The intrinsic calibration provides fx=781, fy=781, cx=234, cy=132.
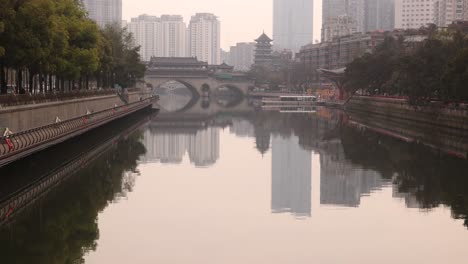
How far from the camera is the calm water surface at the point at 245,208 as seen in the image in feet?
57.9

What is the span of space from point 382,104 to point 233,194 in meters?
47.4

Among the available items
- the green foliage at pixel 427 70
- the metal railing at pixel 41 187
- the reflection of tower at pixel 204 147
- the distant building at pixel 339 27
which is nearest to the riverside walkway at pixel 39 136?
the metal railing at pixel 41 187

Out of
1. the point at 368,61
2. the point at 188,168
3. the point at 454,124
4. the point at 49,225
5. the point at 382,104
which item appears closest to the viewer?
the point at 49,225

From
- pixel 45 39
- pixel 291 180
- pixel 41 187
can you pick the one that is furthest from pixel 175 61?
pixel 41 187

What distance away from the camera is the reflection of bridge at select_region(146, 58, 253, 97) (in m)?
139

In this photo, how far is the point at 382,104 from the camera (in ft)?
233

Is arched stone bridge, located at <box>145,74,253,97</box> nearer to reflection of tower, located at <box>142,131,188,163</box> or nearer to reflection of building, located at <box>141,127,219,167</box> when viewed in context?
reflection of building, located at <box>141,127,219,167</box>

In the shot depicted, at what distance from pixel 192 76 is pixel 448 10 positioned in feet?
173

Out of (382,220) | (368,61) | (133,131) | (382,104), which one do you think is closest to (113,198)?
(382,220)

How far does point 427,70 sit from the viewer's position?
51562 millimetres

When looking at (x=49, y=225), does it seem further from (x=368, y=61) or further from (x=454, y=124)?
(x=368, y=61)

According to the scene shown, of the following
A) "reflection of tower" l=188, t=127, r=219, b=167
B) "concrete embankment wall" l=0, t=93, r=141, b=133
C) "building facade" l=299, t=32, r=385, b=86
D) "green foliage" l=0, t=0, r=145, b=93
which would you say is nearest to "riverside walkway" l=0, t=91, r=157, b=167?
"concrete embankment wall" l=0, t=93, r=141, b=133

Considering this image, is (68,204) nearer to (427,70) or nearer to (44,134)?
(44,134)

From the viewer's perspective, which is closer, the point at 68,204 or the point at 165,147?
the point at 68,204
